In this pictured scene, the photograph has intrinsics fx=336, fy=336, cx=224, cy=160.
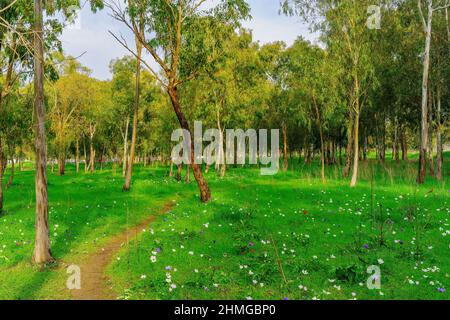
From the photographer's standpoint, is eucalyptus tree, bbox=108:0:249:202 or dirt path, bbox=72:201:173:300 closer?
dirt path, bbox=72:201:173:300

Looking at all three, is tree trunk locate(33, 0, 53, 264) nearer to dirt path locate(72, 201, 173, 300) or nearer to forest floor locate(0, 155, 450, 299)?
forest floor locate(0, 155, 450, 299)

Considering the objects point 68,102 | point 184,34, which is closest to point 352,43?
point 184,34

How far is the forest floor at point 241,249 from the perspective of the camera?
29.2ft

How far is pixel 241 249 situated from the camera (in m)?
12.1

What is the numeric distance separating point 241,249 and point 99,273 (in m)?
4.80

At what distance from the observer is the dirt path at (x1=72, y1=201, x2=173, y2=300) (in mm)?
8773

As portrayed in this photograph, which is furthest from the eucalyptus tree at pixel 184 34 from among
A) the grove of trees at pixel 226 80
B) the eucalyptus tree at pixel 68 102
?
the eucalyptus tree at pixel 68 102

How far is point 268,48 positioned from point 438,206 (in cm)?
4038

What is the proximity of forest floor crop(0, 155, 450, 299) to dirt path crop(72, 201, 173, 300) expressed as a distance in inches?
1.6

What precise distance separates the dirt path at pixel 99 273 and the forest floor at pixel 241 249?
4 centimetres

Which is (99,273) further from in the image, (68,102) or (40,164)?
(68,102)

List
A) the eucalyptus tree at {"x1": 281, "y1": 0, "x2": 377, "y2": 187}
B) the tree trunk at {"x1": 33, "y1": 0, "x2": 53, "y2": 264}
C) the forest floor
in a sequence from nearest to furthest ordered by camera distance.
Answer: the forest floor < the tree trunk at {"x1": 33, "y1": 0, "x2": 53, "y2": 264} < the eucalyptus tree at {"x1": 281, "y1": 0, "x2": 377, "y2": 187}

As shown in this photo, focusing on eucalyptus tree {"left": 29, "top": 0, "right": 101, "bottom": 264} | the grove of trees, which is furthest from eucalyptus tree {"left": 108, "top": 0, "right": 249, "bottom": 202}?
eucalyptus tree {"left": 29, "top": 0, "right": 101, "bottom": 264}

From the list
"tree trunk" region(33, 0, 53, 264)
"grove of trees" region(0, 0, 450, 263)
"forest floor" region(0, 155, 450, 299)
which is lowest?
"forest floor" region(0, 155, 450, 299)
